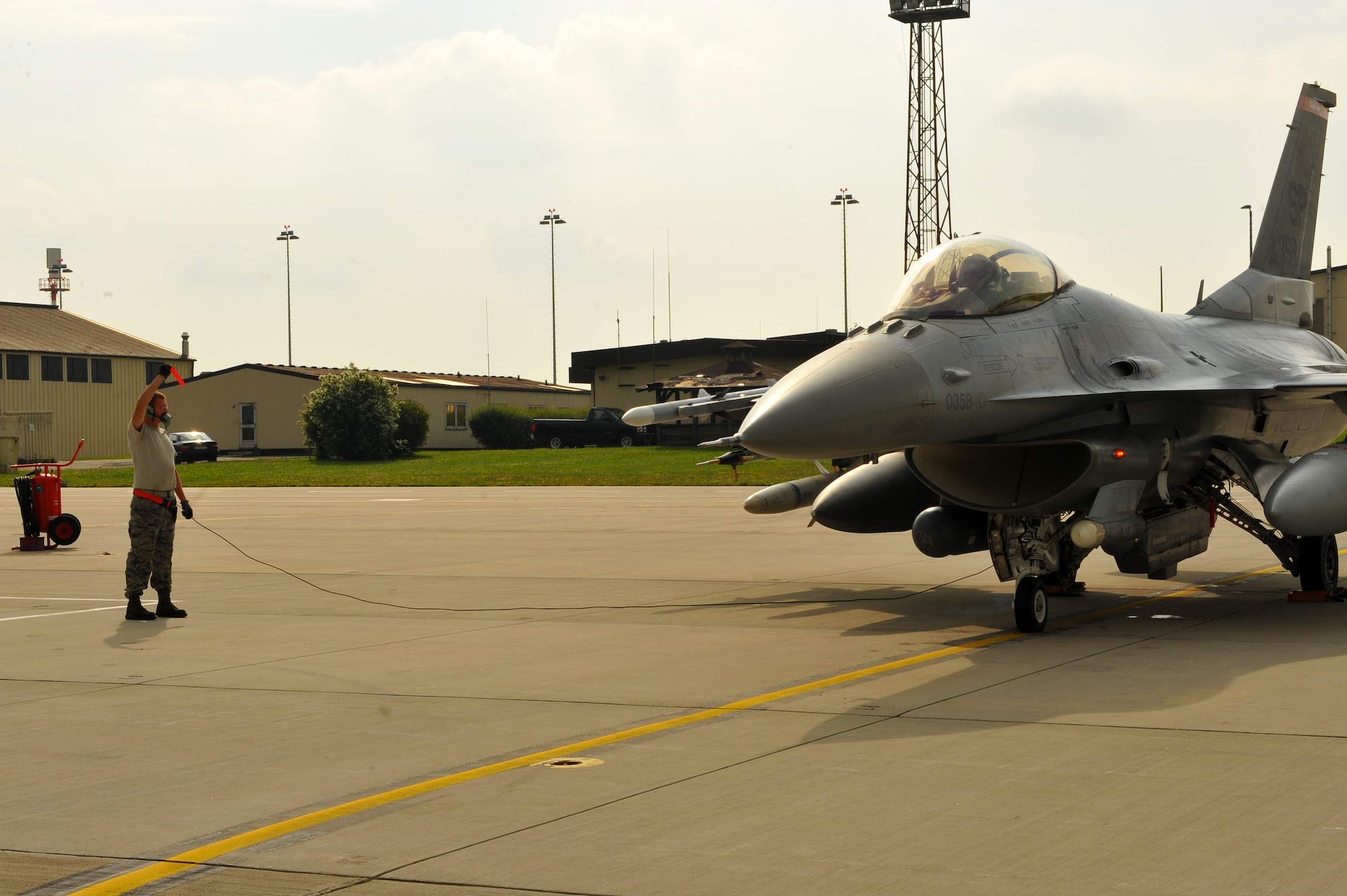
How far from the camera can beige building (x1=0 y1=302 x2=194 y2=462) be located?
2665 inches

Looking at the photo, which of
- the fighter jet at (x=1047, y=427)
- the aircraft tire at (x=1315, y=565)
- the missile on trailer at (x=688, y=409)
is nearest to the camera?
the fighter jet at (x=1047, y=427)

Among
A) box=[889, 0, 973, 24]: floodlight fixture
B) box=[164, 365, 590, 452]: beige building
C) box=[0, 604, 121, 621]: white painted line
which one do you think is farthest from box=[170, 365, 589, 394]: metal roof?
box=[0, 604, 121, 621]: white painted line

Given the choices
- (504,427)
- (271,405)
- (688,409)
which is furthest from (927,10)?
(688,409)

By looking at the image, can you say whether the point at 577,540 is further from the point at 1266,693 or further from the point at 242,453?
the point at 242,453

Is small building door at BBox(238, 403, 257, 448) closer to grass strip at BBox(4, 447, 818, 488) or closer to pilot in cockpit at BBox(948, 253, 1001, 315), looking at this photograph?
grass strip at BBox(4, 447, 818, 488)

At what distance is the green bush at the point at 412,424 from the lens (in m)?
58.8

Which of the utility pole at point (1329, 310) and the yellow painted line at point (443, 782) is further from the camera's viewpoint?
the utility pole at point (1329, 310)

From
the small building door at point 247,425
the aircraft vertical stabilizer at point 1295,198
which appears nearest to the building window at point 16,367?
the small building door at point 247,425

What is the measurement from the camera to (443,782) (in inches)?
246

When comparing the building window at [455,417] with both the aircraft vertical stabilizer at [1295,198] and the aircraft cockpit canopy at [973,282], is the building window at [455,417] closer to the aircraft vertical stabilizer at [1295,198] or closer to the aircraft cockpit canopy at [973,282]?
the aircraft vertical stabilizer at [1295,198]

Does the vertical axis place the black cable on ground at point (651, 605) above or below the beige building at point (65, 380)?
below

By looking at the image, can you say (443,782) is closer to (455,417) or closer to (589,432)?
(589,432)

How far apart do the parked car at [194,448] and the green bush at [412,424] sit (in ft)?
25.4

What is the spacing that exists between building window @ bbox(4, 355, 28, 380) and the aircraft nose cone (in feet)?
220
